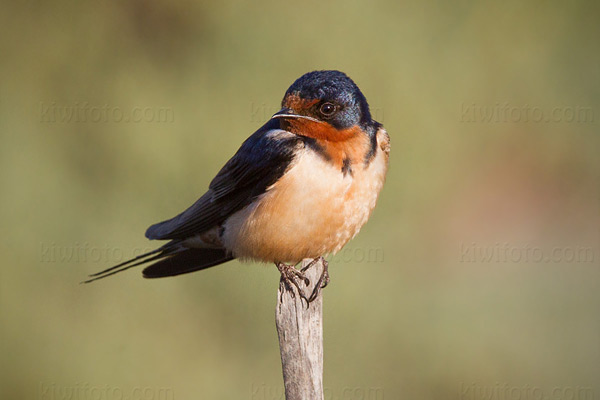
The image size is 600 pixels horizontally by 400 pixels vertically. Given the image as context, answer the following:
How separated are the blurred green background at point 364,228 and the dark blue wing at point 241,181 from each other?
1.06 metres

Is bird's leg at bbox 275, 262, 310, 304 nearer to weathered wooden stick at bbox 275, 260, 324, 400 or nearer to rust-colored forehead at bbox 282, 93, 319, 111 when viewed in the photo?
weathered wooden stick at bbox 275, 260, 324, 400

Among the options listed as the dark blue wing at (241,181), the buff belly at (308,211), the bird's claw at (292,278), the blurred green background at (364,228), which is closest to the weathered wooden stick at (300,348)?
the bird's claw at (292,278)

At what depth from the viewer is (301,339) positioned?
2.98 m

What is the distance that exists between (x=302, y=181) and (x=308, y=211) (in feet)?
0.40

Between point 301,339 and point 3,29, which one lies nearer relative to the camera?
point 301,339

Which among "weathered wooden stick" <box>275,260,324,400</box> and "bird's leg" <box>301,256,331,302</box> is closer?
"weathered wooden stick" <box>275,260,324,400</box>

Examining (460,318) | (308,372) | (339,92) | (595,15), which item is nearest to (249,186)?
(339,92)

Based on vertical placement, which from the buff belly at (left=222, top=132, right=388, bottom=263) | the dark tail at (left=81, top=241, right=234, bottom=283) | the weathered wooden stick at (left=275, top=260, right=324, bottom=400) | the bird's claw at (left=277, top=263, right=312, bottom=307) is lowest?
the weathered wooden stick at (left=275, top=260, right=324, bottom=400)

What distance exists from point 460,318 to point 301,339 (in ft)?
8.06

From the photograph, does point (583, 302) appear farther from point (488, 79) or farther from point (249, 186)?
point (249, 186)

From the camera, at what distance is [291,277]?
10.5 ft

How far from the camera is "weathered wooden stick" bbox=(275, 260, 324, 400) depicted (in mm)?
2957

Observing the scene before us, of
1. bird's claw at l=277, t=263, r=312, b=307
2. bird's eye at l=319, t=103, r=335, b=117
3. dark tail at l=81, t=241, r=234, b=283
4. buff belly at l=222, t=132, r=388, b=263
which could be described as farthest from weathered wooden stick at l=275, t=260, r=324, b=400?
bird's eye at l=319, t=103, r=335, b=117

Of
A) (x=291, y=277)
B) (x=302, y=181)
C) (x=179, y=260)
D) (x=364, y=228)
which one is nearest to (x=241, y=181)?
(x=302, y=181)
